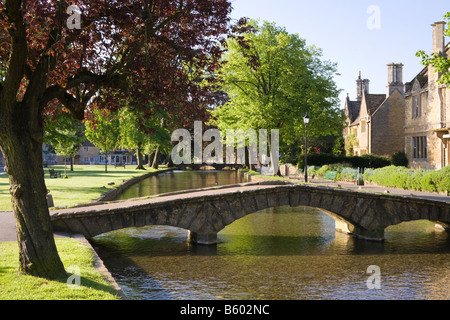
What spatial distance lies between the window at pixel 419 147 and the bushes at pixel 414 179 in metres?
9.47

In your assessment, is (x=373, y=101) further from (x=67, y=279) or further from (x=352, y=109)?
(x=67, y=279)

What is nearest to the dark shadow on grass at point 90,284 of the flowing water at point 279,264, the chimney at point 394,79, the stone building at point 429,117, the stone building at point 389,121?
the flowing water at point 279,264

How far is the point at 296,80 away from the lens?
4419cm

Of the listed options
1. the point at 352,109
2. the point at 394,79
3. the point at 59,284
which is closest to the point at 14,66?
the point at 59,284

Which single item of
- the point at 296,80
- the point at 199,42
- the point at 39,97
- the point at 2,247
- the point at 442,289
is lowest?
the point at 442,289

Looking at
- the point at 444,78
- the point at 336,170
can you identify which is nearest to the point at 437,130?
the point at 336,170

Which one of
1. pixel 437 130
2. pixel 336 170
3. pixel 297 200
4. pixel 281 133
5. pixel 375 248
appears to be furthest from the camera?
pixel 281 133

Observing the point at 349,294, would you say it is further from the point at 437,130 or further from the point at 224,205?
the point at 437,130

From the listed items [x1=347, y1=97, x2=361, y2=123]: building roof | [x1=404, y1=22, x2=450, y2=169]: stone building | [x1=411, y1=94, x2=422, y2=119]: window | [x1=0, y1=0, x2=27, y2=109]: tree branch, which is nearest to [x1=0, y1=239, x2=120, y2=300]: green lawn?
[x1=0, y1=0, x2=27, y2=109]: tree branch

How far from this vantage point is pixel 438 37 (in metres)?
39.4

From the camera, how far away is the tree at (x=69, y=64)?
9.92 m

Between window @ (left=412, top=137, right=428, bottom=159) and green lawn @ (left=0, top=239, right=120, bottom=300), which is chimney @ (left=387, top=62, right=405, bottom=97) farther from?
green lawn @ (left=0, top=239, right=120, bottom=300)

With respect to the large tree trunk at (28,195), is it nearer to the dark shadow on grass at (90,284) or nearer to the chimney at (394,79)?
the dark shadow on grass at (90,284)

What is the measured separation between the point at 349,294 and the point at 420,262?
4912 mm
